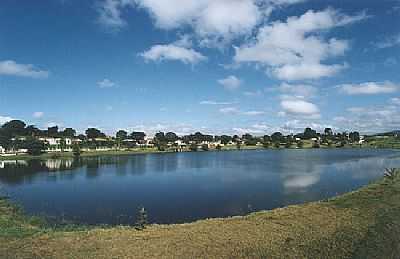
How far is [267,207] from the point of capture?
33.5 m

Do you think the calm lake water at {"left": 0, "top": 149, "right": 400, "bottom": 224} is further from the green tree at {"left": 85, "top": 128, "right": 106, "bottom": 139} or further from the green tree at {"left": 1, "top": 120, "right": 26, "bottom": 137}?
the green tree at {"left": 85, "top": 128, "right": 106, "bottom": 139}

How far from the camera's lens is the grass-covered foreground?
12.3 m

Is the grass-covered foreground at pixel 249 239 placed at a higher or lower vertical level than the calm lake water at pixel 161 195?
higher

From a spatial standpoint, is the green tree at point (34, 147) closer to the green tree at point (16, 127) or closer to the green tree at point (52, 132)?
the green tree at point (16, 127)

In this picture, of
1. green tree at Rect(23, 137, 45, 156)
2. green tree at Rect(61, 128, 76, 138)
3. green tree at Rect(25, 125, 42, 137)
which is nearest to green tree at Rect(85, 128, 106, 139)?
green tree at Rect(61, 128, 76, 138)

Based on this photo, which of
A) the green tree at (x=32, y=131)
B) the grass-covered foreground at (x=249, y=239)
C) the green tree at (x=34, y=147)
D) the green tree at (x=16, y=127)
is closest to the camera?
the grass-covered foreground at (x=249, y=239)

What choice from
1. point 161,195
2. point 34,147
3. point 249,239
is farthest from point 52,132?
point 249,239

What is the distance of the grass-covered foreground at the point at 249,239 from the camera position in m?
12.3

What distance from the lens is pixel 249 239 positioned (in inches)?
593

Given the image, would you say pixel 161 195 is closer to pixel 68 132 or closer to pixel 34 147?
pixel 34 147

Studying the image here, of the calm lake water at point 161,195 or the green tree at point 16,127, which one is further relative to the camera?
the green tree at point 16,127

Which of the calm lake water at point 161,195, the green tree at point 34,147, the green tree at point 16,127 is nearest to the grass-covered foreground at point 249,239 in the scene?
the calm lake water at point 161,195

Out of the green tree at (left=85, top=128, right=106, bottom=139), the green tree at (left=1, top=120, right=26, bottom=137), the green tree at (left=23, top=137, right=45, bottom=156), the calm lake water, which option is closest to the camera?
the calm lake water

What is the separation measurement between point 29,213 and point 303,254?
28.6 meters
